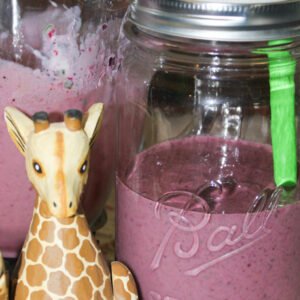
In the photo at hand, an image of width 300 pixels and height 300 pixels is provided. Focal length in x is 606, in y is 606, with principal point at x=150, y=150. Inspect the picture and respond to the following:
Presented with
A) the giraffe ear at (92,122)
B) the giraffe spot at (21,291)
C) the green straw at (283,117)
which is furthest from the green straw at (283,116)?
the giraffe spot at (21,291)

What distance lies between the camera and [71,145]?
0.50 m

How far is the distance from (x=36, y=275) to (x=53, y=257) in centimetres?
2

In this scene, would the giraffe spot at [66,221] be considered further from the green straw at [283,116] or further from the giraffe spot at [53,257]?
the green straw at [283,116]

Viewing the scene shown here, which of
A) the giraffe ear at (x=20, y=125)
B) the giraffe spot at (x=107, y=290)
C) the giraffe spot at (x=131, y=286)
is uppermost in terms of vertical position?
the giraffe ear at (x=20, y=125)

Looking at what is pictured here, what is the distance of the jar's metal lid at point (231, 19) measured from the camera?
508mm

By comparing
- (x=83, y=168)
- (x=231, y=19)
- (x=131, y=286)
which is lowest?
(x=131, y=286)

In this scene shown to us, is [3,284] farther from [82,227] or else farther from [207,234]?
[207,234]

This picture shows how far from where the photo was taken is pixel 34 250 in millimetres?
542

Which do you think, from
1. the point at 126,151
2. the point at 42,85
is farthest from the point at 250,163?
the point at 42,85

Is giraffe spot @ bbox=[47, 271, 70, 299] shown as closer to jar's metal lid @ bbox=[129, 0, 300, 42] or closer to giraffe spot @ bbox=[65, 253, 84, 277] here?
giraffe spot @ bbox=[65, 253, 84, 277]

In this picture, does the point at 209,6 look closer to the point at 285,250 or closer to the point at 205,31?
the point at 205,31

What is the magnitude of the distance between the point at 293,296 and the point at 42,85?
1.12 ft

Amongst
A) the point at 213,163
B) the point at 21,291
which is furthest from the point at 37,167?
the point at 213,163

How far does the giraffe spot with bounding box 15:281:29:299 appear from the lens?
0.54 m
